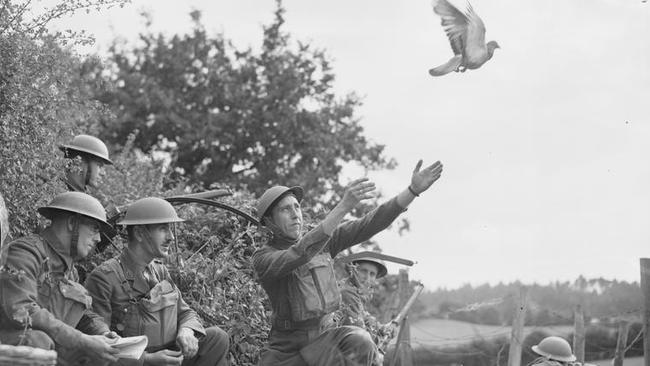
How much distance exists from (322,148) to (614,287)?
41.5 feet

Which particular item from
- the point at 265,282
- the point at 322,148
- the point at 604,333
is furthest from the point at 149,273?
the point at 322,148

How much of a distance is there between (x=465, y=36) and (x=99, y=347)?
3.73m

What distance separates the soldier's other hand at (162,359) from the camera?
317 inches

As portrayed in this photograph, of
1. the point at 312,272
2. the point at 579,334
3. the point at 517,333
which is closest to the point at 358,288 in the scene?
the point at 312,272

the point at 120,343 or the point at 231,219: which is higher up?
the point at 231,219

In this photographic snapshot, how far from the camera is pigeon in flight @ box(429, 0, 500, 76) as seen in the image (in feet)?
28.3

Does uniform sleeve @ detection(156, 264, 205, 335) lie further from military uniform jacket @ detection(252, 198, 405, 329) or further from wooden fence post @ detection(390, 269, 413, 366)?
wooden fence post @ detection(390, 269, 413, 366)

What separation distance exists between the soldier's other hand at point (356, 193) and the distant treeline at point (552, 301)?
8.41m

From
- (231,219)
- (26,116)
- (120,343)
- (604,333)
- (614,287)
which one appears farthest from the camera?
(604,333)

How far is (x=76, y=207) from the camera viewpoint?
7.94m

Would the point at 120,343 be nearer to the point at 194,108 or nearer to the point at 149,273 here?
the point at 149,273

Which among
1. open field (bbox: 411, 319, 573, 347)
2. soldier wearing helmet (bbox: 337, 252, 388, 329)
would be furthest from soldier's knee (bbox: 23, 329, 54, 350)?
open field (bbox: 411, 319, 573, 347)

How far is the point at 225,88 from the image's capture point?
30.1 m

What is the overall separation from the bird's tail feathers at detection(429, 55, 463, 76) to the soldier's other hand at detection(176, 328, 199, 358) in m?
2.71
